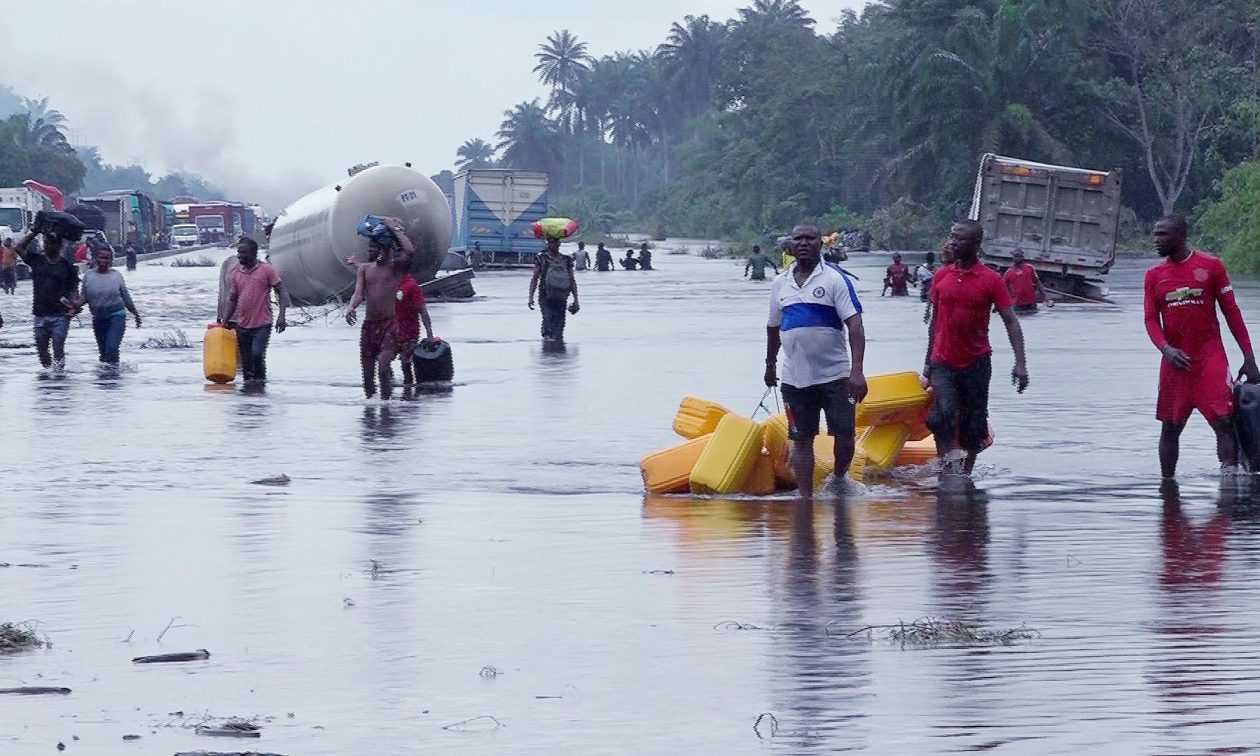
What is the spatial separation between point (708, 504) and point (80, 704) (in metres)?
5.75

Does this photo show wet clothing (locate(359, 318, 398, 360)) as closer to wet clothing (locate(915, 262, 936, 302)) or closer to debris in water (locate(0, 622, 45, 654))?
debris in water (locate(0, 622, 45, 654))

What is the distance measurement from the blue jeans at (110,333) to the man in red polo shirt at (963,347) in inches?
458

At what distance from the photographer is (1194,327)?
38.8ft

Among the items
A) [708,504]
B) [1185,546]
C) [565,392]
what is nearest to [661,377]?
[565,392]

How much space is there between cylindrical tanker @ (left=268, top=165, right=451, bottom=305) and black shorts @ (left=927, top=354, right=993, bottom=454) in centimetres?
2440

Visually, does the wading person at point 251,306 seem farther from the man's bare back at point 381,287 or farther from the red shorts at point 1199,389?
the red shorts at point 1199,389

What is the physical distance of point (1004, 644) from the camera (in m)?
7.28

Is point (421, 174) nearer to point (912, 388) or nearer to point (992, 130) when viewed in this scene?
point (912, 388)

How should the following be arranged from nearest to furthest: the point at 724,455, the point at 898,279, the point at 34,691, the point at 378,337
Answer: the point at 34,691 < the point at 724,455 < the point at 378,337 < the point at 898,279

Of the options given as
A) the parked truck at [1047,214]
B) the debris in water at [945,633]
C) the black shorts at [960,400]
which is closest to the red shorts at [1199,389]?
the black shorts at [960,400]

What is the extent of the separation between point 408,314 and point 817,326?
26.9 feet

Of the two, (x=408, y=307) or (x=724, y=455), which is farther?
(x=408, y=307)

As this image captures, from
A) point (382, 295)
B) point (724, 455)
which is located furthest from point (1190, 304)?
point (382, 295)

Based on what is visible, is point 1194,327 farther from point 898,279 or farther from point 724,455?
point 898,279
